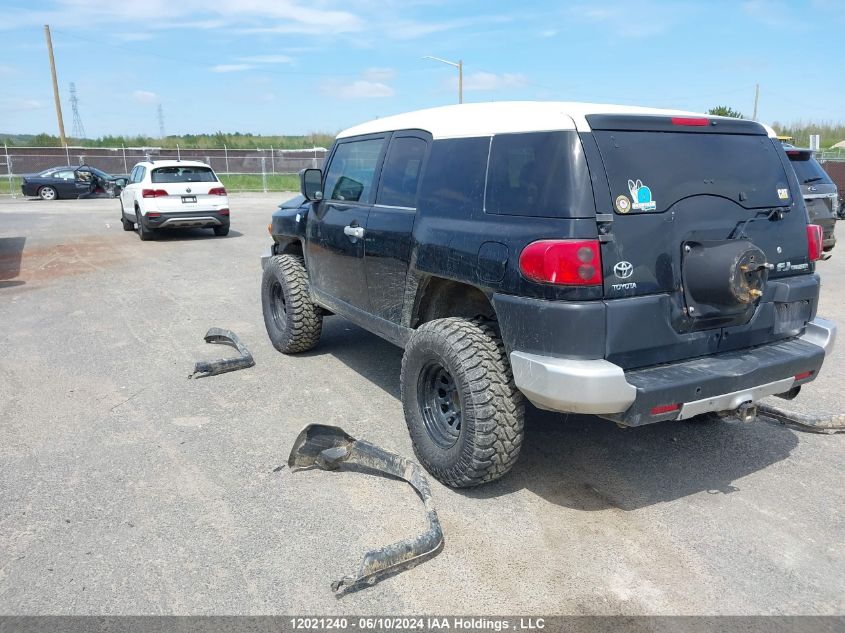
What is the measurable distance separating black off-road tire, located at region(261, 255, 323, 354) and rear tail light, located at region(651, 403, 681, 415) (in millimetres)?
3579

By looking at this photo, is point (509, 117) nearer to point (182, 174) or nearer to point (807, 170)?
point (807, 170)

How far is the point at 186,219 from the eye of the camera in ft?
48.1

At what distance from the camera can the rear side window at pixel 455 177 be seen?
362cm

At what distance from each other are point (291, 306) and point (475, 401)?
3.02 meters

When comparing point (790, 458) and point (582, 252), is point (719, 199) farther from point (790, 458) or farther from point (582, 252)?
point (790, 458)

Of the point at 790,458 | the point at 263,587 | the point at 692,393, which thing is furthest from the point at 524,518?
the point at 790,458

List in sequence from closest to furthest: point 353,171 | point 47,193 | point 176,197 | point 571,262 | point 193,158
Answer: point 571,262 → point 353,171 → point 176,197 → point 47,193 → point 193,158

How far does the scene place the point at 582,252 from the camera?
9.90ft

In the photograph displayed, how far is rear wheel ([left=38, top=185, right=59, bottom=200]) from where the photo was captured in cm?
2748

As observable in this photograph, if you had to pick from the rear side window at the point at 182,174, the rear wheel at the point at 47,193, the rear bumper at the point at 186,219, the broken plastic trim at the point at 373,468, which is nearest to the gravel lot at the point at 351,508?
the broken plastic trim at the point at 373,468

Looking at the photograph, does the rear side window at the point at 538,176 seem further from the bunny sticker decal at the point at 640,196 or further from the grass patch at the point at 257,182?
the grass patch at the point at 257,182

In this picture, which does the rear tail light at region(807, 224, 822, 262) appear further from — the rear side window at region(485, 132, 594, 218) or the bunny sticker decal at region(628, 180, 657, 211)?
the rear side window at region(485, 132, 594, 218)

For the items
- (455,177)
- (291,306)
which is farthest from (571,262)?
(291,306)

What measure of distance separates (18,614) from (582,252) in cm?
286
